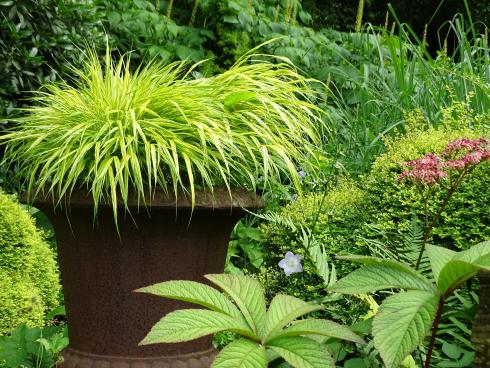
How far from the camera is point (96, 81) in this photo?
2.82 m

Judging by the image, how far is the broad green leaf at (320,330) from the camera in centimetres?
154

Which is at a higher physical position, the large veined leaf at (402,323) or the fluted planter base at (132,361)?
the large veined leaf at (402,323)

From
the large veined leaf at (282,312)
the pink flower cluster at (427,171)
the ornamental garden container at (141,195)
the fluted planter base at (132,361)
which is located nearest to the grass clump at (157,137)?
the ornamental garden container at (141,195)

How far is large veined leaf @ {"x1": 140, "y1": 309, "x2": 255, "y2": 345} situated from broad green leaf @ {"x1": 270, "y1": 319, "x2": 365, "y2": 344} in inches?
3.4

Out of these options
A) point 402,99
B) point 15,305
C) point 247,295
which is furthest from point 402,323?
point 402,99

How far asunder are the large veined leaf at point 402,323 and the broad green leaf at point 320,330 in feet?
0.26

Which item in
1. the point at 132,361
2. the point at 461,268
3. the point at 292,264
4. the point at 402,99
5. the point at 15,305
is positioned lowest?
the point at 15,305

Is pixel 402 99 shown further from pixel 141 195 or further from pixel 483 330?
pixel 483 330

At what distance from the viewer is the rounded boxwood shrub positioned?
3.21 m

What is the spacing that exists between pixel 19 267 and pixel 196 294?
2016 mm

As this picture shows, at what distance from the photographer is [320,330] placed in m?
1.57

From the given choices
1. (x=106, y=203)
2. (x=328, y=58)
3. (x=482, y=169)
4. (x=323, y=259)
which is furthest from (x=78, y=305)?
(x=328, y=58)

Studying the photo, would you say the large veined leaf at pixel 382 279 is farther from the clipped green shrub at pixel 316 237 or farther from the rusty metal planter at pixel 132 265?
the clipped green shrub at pixel 316 237

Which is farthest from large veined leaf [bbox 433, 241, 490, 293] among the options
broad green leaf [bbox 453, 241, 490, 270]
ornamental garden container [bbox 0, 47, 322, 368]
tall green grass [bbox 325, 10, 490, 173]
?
tall green grass [bbox 325, 10, 490, 173]
